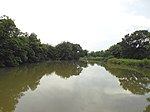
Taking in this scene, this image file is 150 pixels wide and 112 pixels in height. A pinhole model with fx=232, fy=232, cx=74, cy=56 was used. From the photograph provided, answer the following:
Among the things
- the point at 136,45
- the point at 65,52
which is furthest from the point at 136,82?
the point at 65,52

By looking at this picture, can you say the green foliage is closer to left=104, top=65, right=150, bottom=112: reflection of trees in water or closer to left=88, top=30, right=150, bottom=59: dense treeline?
left=88, top=30, right=150, bottom=59: dense treeline

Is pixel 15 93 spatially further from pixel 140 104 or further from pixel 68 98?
pixel 140 104

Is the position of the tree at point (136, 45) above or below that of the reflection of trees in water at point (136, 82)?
above

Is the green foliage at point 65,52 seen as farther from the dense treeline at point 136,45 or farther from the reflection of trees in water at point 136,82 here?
the reflection of trees in water at point 136,82

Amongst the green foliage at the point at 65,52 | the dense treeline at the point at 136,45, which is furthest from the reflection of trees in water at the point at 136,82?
the green foliage at the point at 65,52

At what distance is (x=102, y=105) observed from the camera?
412 inches

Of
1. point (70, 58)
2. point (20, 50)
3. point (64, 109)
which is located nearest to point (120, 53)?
point (70, 58)

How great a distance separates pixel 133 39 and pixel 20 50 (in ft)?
92.2

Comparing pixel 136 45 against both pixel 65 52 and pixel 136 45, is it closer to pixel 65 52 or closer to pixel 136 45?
pixel 136 45

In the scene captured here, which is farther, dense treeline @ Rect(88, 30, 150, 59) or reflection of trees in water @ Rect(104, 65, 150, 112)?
dense treeline @ Rect(88, 30, 150, 59)

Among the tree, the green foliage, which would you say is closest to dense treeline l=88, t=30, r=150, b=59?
the tree

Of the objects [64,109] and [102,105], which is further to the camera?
[102,105]

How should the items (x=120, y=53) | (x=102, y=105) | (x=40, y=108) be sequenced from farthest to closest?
(x=120, y=53)
(x=102, y=105)
(x=40, y=108)

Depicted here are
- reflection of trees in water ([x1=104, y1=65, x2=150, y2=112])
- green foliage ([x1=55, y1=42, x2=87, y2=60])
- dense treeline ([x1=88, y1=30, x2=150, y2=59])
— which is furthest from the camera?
green foliage ([x1=55, y1=42, x2=87, y2=60])
